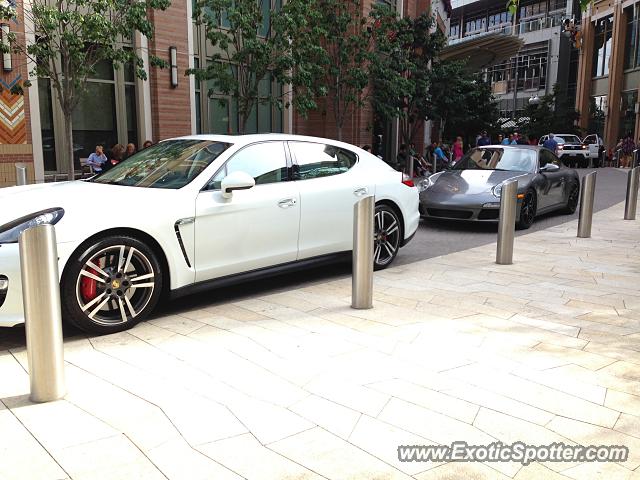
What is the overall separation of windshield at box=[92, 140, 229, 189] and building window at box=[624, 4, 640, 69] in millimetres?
43869

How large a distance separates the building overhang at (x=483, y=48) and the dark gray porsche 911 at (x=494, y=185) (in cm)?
1694

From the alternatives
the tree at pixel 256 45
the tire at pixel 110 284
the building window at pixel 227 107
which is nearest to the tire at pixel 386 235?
the tire at pixel 110 284

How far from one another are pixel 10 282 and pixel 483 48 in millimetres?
29499

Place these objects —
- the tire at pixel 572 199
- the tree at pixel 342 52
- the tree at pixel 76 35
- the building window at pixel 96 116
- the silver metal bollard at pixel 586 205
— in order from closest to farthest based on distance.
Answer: the silver metal bollard at pixel 586 205 → the tree at pixel 76 35 → the tire at pixel 572 199 → the building window at pixel 96 116 → the tree at pixel 342 52

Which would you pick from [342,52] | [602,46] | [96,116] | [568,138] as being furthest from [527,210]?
[602,46]

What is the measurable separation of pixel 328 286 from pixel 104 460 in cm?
376

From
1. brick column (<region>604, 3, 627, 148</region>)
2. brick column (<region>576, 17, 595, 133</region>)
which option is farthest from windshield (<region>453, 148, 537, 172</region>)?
brick column (<region>576, 17, 595, 133</region>)

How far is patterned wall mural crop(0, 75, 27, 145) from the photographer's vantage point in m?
13.2

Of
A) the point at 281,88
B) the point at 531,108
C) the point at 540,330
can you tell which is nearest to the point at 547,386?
the point at 540,330

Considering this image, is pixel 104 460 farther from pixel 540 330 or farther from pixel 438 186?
pixel 438 186

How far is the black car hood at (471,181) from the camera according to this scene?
10.7 m

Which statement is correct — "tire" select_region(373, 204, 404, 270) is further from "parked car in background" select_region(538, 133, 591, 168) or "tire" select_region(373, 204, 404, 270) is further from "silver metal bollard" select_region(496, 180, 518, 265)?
"parked car in background" select_region(538, 133, 591, 168)

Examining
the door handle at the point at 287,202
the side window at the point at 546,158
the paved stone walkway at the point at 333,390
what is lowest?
the paved stone walkway at the point at 333,390

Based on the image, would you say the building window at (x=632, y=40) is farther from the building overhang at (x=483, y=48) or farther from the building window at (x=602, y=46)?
the building overhang at (x=483, y=48)
